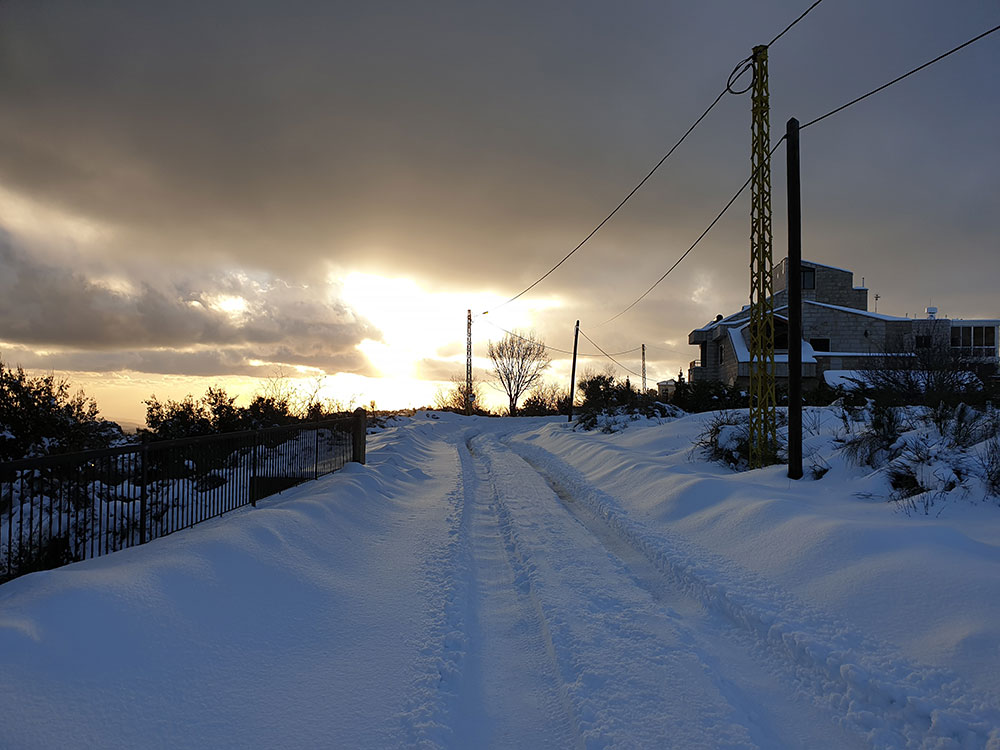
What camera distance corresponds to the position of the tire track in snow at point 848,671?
3.61 metres

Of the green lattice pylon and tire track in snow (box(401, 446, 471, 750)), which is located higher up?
the green lattice pylon

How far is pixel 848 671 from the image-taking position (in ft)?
13.8

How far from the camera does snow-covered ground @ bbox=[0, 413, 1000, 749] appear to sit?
358cm

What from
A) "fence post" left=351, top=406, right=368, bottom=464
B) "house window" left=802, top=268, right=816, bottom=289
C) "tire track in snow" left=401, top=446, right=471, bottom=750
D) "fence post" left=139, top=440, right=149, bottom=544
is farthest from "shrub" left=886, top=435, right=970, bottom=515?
"house window" left=802, top=268, right=816, bottom=289

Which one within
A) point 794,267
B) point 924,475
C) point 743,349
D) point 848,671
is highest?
point 743,349

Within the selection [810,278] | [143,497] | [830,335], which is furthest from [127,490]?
[810,278]

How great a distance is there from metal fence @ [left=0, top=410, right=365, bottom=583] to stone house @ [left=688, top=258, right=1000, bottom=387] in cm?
2862

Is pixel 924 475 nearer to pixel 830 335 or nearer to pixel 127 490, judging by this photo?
pixel 127 490

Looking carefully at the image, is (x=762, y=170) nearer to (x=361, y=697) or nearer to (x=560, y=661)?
(x=560, y=661)

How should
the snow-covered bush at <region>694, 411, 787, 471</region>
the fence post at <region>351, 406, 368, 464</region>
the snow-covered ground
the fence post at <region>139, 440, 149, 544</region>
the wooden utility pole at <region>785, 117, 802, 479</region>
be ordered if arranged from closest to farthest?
the snow-covered ground, the fence post at <region>139, 440, 149, 544</region>, the wooden utility pole at <region>785, 117, 802, 479</region>, the snow-covered bush at <region>694, 411, 787, 471</region>, the fence post at <region>351, 406, 368, 464</region>

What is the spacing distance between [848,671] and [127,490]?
783cm

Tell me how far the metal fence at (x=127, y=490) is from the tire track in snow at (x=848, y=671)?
20.6 ft

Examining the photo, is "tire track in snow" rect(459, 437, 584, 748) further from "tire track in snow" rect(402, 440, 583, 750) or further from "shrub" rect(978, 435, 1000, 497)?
"shrub" rect(978, 435, 1000, 497)

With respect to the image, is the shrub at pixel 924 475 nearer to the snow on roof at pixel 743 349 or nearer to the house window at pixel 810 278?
the snow on roof at pixel 743 349
